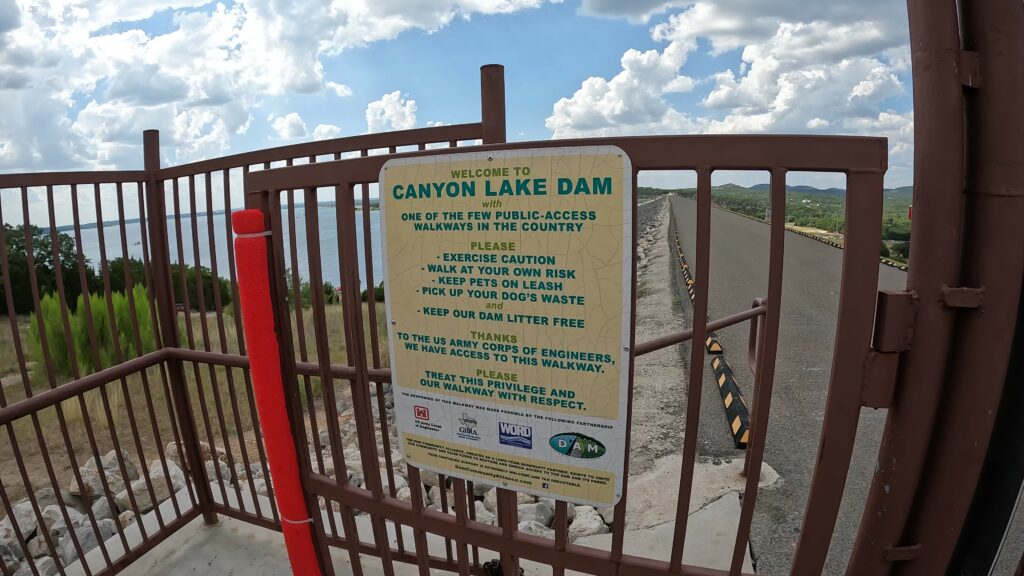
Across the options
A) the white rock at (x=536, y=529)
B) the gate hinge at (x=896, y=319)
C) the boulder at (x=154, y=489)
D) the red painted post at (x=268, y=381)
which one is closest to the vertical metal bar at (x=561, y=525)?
the gate hinge at (x=896, y=319)

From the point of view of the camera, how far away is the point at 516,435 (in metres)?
1.71

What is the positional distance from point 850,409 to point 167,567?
3765 mm

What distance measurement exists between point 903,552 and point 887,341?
582mm

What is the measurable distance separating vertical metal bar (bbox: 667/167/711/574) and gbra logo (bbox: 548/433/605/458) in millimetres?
228

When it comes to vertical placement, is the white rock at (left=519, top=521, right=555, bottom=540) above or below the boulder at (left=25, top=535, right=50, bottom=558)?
above

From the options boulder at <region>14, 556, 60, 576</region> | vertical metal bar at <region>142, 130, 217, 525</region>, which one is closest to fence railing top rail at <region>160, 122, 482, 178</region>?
vertical metal bar at <region>142, 130, 217, 525</region>

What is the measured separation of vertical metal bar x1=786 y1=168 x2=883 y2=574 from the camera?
129 cm

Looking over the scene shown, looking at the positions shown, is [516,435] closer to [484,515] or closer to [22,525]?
[484,515]

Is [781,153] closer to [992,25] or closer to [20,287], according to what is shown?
[992,25]

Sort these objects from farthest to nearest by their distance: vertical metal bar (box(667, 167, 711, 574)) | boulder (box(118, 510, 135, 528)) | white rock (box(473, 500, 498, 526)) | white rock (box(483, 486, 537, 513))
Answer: boulder (box(118, 510, 135, 528)) < white rock (box(483, 486, 537, 513)) < white rock (box(473, 500, 498, 526)) < vertical metal bar (box(667, 167, 711, 574))

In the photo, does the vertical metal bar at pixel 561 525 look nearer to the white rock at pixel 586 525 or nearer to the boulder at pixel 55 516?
the white rock at pixel 586 525

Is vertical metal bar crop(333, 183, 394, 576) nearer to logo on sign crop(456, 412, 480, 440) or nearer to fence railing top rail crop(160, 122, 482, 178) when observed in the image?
logo on sign crop(456, 412, 480, 440)

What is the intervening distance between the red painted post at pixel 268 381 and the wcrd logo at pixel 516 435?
86 centimetres

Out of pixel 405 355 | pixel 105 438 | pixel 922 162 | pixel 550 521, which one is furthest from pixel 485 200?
pixel 105 438
